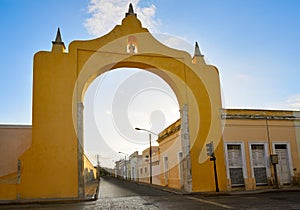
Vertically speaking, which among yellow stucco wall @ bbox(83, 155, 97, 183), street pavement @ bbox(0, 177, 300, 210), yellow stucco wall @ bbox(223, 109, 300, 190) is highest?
yellow stucco wall @ bbox(223, 109, 300, 190)

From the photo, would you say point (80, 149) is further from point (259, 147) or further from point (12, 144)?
point (259, 147)

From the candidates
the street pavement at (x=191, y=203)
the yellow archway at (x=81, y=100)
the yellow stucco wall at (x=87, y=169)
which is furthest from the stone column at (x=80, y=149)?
the yellow stucco wall at (x=87, y=169)

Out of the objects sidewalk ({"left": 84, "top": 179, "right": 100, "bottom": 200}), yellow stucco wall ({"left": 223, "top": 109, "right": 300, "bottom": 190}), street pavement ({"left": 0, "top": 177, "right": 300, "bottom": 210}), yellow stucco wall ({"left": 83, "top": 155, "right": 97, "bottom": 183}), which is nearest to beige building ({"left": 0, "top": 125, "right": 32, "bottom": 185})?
yellow stucco wall ({"left": 83, "top": 155, "right": 97, "bottom": 183})

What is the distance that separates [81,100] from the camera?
14812 mm

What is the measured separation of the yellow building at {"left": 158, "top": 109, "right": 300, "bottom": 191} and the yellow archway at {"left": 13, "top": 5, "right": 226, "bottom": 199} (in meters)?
0.82

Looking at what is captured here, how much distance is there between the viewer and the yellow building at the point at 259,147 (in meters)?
16.2

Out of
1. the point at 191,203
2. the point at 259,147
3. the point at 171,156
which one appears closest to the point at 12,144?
the point at 171,156

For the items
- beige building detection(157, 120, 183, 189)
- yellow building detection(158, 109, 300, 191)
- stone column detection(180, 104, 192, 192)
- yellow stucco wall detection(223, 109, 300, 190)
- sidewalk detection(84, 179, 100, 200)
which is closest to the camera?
sidewalk detection(84, 179, 100, 200)

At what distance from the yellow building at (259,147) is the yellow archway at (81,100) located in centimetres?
82

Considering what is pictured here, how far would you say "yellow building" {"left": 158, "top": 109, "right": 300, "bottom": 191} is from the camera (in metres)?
16.2

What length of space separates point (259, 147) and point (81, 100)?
9.75 m

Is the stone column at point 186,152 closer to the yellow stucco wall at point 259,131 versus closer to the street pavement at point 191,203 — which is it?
the street pavement at point 191,203

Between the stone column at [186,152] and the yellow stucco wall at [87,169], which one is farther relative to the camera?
the yellow stucco wall at [87,169]

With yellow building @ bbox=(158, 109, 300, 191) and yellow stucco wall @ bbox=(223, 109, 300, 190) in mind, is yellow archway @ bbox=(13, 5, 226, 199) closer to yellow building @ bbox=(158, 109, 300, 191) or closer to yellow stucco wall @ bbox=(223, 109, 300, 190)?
yellow building @ bbox=(158, 109, 300, 191)
